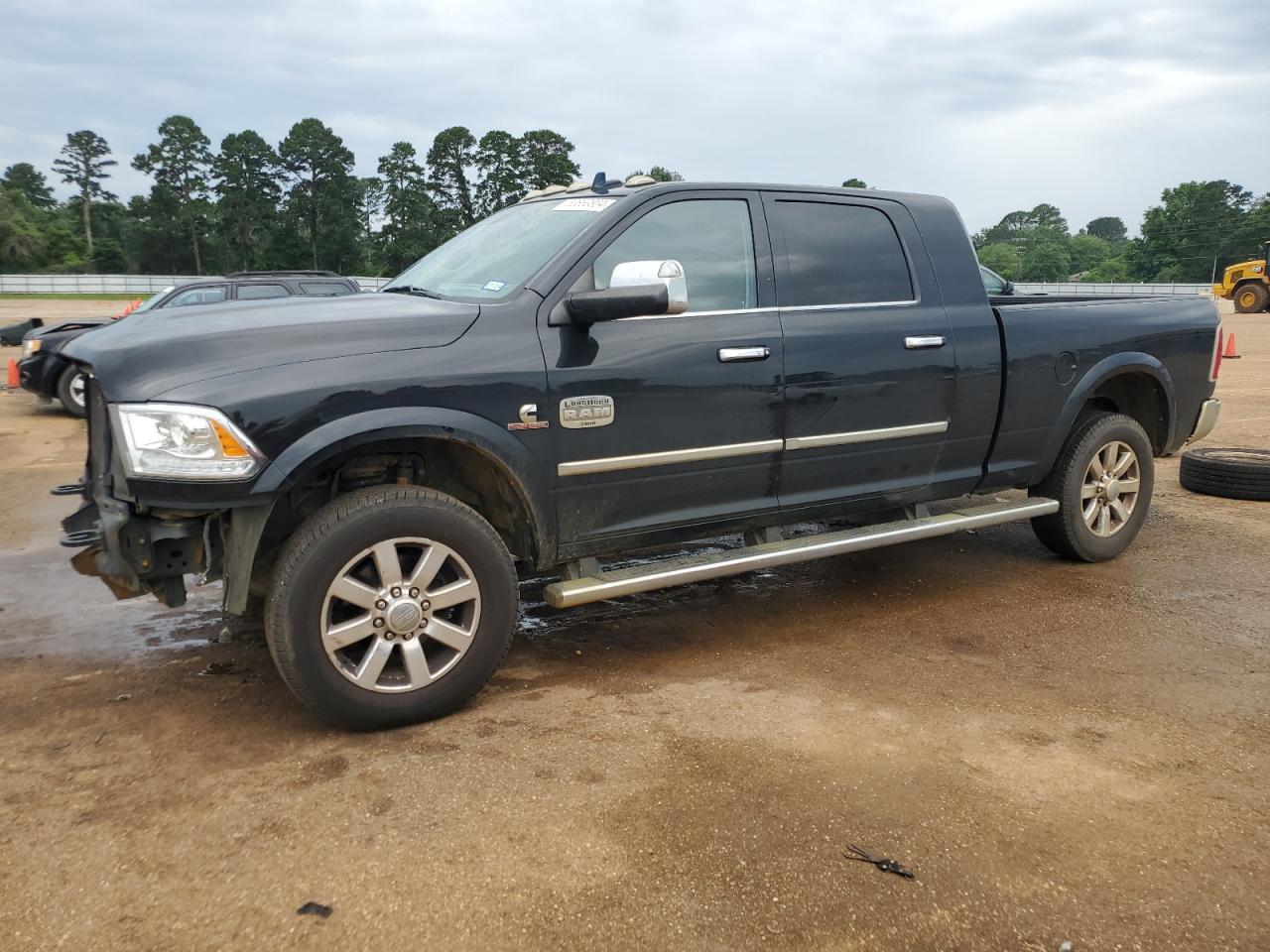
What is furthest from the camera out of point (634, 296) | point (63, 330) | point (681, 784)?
point (63, 330)

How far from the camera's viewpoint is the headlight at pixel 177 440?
3033mm

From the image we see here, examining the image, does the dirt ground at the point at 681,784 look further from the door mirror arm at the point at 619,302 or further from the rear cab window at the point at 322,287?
the rear cab window at the point at 322,287

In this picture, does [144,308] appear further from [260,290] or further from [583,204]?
[583,204]

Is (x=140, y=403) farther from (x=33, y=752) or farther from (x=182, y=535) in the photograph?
(x=33, y=752)

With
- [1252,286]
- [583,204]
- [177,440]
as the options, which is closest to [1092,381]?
[583,204]

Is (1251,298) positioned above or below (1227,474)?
above

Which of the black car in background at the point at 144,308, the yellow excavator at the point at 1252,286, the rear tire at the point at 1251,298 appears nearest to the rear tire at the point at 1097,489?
the black car in background at the point at 144,308

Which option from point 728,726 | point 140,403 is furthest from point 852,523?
point 140,403

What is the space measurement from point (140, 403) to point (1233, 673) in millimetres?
4214

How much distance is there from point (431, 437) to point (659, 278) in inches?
41.4

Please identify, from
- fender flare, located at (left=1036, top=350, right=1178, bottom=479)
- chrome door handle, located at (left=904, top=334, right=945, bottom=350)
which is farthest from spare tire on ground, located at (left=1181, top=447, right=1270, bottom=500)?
chrome door handle, located at (left=904, top=334, right=945, bottom=350)

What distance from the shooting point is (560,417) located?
359cm

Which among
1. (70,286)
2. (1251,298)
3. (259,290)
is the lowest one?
(1251,298)

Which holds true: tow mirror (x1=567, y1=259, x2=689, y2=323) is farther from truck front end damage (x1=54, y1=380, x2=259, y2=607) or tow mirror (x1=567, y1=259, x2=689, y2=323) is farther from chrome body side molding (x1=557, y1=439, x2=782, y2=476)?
truck front end damage (x1=54, y1=380, x2=259, y2=607)
